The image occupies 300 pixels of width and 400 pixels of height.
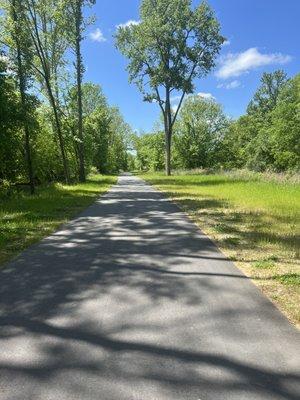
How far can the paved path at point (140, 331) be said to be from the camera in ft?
11.2

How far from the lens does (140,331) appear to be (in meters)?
4.45

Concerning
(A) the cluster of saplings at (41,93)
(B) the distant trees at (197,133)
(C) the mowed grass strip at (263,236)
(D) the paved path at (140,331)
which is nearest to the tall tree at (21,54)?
(A) the cluster of saplings at (41,93)

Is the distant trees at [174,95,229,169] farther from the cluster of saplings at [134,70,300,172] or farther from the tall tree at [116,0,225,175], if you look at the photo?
the tall tree at [116,0,225,175]

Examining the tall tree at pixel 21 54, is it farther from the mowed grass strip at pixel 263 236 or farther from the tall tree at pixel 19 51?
the mowed grass strip at pixel 263 236

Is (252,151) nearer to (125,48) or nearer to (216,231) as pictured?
(125,48)

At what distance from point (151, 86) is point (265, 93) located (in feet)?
117

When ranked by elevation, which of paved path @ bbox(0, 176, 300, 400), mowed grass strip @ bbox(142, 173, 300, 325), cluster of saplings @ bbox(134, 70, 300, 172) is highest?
cluster of saplings @ bbox(134, 70, 300, 172)

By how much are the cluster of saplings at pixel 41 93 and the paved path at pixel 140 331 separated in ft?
45.2

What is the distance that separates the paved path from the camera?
3.42 metres

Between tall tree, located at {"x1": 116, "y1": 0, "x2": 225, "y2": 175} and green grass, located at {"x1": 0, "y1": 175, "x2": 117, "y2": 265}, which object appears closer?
green grass, located at {"x1": 0, "y1": 175, "x2": 117, "y2": 265}

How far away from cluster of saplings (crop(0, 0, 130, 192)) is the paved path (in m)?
13.8

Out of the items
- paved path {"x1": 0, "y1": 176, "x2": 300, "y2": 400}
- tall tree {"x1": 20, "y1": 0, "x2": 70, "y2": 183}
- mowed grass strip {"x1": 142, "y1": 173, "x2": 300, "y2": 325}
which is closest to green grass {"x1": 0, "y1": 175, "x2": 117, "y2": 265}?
paved path {"x1": 0, "y1": 176, "x2": 300, "y2": 400}

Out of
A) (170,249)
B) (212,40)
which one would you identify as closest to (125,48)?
(212,40)

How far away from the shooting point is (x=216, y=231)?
34.0ft
